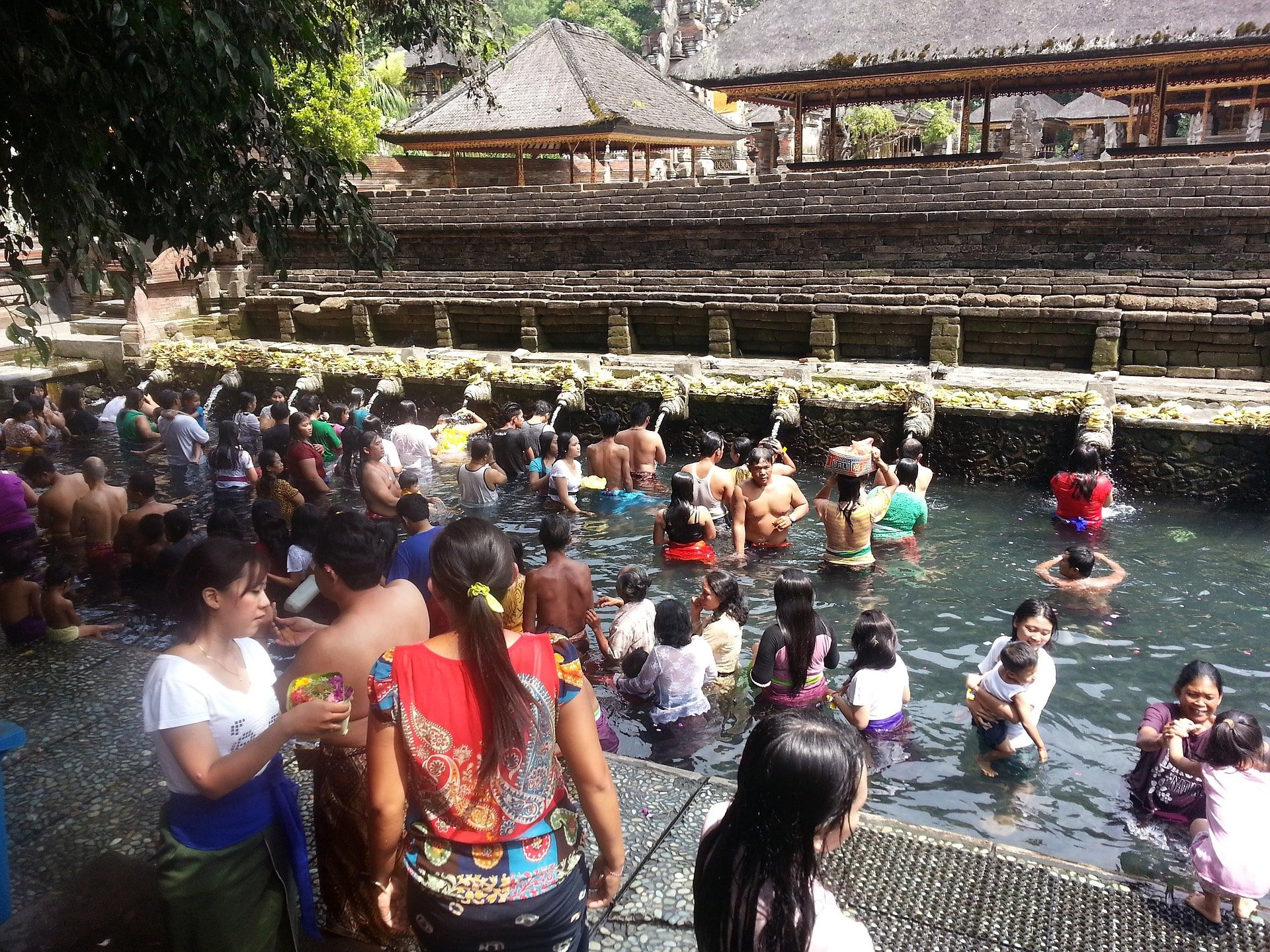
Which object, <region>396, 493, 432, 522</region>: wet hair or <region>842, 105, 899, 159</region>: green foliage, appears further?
<region>842, 105, 899, 159</region>: green foliage

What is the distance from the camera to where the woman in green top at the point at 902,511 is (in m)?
8.75

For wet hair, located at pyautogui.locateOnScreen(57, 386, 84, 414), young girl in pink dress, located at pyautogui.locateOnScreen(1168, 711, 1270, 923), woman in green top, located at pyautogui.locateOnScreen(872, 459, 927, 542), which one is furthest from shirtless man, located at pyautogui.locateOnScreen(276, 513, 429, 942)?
wet hair, located at pyautogui.locateOnScreen(57, 386, 84, 414)

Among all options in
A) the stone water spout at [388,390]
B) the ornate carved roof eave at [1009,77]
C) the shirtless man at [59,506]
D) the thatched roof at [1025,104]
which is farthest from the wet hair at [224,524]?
the thatched roof at [1025,104]

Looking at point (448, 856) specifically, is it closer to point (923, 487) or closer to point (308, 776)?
point (308, 776)

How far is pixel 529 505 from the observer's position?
34.0 ft

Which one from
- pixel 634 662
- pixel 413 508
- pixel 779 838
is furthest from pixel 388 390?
pixel 779 838

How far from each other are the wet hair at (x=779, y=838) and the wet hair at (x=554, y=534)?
3.93 meters

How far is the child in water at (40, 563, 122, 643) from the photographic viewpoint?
593 cm

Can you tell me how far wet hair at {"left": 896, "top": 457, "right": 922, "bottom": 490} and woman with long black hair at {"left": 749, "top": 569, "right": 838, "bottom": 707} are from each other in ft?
11.8

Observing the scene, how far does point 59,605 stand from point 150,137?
3.28 metres

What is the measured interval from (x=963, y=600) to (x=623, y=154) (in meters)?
33.3

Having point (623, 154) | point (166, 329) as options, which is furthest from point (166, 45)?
point (623, 154)

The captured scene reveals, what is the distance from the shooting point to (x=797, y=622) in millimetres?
5203

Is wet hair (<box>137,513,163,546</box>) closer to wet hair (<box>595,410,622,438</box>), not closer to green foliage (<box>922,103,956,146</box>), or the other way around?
wet hair (<box>595,410,622,438</box>)
